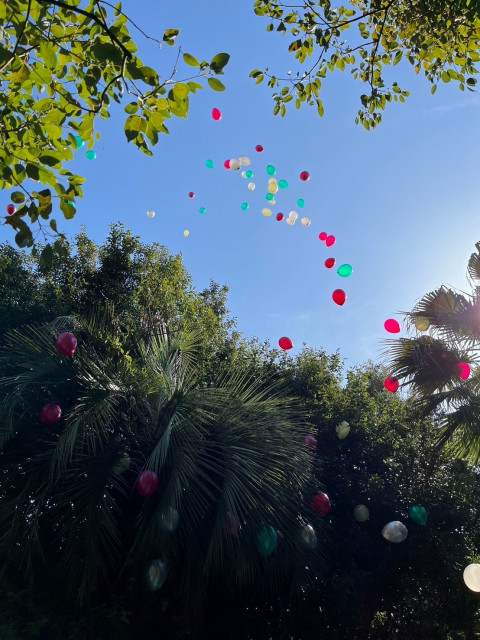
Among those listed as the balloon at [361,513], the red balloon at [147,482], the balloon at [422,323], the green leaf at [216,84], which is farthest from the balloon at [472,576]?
the green leaf at [216,84]

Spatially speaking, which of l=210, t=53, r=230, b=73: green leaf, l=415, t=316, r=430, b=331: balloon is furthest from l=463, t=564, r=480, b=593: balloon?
l=210, t=53, r=230, b=73: green leaf

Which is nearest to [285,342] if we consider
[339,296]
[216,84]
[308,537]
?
[339,296]

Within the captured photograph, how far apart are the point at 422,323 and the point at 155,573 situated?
15.7 ft

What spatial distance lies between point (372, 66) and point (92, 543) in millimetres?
5470

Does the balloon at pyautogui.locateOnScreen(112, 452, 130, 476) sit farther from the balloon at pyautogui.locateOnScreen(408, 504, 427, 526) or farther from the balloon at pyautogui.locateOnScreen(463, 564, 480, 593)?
the balloon at pyautogui.locateOnScreen(463, 564, 480, 593)

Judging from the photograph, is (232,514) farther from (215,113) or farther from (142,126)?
(215,113)

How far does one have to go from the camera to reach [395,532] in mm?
6703

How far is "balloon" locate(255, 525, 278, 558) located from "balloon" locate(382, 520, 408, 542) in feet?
7.17

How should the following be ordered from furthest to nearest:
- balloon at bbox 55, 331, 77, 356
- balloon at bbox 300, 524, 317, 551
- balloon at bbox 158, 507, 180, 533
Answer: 1. balloon at bbox 55, 331, 77, 356
2. balloon at bbox 300, 524, 317, 551
3. balloon at bbox 158, 507, 180, 533

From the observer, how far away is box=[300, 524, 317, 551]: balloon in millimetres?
5637

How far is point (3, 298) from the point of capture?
32.0ft

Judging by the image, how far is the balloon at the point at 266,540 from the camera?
5.20 meters

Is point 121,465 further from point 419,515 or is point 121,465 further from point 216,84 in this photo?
point 419,515

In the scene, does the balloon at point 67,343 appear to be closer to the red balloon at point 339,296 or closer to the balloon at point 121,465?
the balloon at point 121,465
